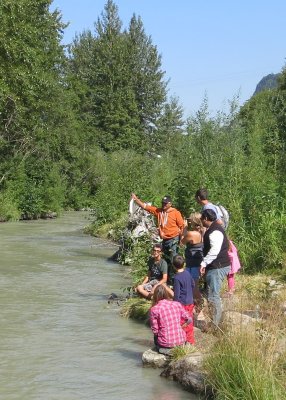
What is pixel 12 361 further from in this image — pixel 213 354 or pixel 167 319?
pixel 213 354

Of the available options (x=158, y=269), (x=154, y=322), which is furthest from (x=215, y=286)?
(x=158, y=269)

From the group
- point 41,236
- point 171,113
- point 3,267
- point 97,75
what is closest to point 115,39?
point 97,75

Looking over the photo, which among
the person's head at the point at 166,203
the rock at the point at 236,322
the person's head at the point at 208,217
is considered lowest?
the rock at the point at 236,322

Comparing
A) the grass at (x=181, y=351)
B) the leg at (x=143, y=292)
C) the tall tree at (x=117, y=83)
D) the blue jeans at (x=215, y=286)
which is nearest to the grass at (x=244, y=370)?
the grass at (x=181, y=351)

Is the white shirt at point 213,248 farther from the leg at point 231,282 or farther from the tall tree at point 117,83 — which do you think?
the tall tree at point 117,83

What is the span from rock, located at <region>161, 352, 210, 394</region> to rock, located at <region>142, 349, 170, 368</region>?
232mm

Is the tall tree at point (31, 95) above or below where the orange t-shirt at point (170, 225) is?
above

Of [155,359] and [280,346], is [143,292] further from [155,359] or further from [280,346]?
[280,346]

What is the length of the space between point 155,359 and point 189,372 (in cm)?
89

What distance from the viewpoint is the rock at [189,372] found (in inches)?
285

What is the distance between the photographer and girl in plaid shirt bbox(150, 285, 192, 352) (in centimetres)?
814

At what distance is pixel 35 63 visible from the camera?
30.2m

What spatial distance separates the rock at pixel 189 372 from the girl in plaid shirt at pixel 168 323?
0.37 metres

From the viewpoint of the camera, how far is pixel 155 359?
27.0ft
